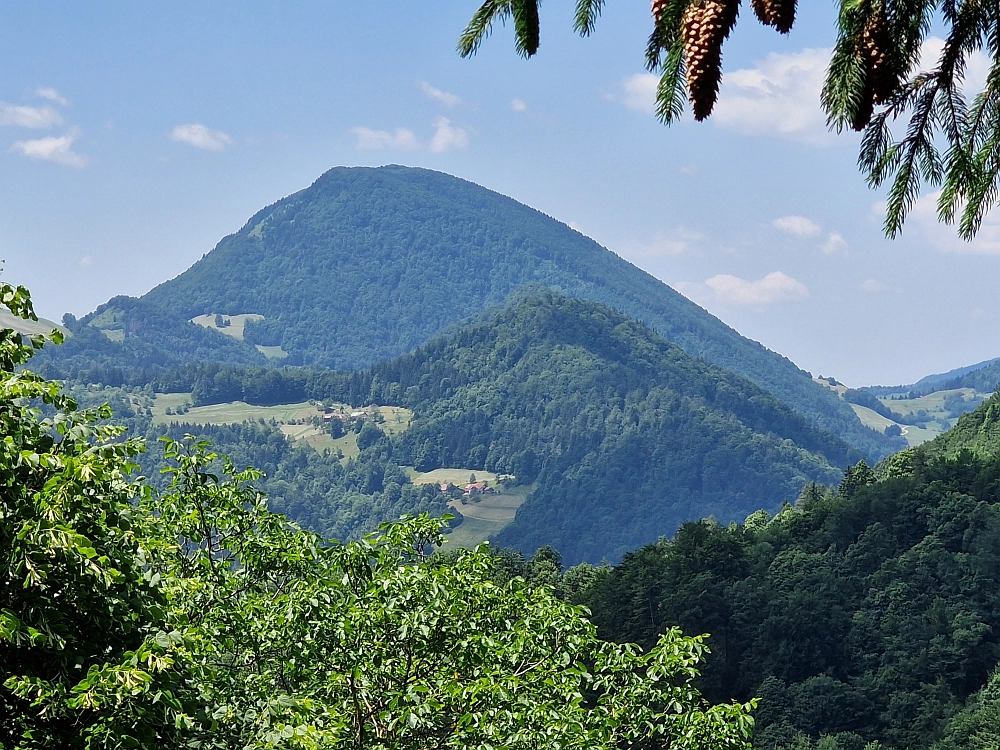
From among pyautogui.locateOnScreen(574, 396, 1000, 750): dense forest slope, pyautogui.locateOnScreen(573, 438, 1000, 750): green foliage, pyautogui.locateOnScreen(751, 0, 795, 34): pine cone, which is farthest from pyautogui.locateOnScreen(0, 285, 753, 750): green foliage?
pyautogui.locateOnScreen(573, 438, 1000, 750): green foliage

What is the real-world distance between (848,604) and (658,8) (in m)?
99.2

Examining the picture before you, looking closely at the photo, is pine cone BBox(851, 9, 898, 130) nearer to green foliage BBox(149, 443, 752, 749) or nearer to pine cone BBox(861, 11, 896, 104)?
pine cone BBox(861, 11, 896, 104)

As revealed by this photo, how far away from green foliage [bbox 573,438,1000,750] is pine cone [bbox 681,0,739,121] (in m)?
76.2

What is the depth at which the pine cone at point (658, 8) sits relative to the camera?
329cm

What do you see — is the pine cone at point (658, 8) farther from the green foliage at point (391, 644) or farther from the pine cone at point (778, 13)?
the green foliage at point (391, 644)

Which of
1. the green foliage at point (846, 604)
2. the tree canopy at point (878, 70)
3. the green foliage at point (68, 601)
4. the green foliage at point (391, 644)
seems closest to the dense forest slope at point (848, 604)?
the green foliage at point (846, 604)

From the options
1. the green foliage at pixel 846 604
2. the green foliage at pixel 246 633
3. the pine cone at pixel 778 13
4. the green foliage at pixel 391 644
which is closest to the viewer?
the pine cone at pixel 778 13

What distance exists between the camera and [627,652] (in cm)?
1476

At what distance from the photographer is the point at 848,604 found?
95.4 m

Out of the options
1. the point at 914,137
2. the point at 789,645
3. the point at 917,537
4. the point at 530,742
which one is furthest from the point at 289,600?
the point at 917,537

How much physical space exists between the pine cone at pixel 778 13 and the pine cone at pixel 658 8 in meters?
0.33

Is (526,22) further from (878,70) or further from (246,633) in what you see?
(246,633)

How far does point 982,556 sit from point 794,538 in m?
19.1

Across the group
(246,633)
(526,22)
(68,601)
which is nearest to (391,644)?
(246,633)
